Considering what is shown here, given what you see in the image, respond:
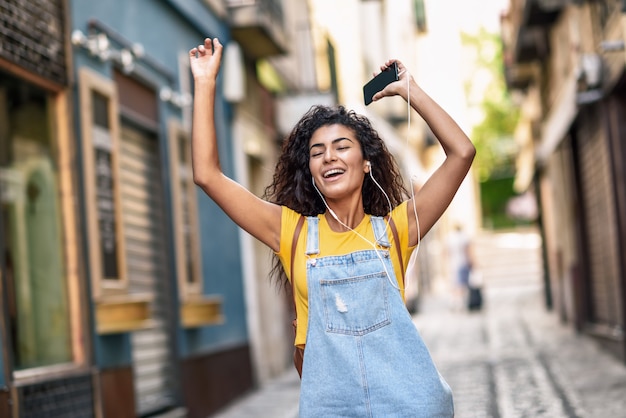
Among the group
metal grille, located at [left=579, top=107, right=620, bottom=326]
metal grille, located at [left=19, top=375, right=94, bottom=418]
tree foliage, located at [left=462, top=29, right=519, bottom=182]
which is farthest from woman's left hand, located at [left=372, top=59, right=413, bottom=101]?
tree foliage, located at [left=462, top=29, right=519, bottom=182]

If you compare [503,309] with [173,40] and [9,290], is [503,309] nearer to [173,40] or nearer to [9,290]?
[173,40]

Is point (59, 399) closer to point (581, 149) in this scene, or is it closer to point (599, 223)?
point (599, 223)

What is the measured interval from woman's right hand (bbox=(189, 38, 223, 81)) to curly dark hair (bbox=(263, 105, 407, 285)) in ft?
1.15

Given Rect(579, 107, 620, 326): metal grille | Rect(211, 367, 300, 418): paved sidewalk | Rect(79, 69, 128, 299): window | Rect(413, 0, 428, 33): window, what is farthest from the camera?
Rect(413, 0, 428, 33): window

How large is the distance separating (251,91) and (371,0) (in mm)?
12976

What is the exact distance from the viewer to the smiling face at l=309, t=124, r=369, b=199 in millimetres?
3518

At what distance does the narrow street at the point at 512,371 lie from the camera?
9336mm

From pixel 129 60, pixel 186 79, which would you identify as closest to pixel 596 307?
pixel 186 79

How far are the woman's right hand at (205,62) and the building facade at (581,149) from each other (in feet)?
21.6

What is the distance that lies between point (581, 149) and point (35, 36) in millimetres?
9889

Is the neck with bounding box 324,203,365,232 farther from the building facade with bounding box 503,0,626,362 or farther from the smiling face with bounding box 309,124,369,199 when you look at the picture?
the building facade with bounding box 503,0,626,362

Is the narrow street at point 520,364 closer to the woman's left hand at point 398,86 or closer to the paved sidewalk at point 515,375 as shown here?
the paved sidewalk at point 515,375

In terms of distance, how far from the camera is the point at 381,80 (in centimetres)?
362

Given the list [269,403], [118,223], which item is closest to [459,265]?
[269,403]
